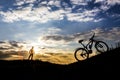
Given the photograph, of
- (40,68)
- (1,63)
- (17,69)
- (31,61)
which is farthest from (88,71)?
(1,63)

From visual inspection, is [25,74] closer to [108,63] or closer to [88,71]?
[88,71]

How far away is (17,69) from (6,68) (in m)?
1.26

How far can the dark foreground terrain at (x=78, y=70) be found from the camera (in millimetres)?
12367

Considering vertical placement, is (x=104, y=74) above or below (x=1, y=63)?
below

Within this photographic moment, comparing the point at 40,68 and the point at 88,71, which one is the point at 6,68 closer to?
the point at 40,68

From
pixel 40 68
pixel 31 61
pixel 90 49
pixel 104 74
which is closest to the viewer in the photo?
pixel 104 74

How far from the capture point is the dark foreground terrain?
40.6 ft

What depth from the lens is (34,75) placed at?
20.5 meters

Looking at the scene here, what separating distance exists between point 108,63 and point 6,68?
13.3 m

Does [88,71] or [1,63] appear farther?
[1,63]

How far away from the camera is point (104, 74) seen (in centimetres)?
1222

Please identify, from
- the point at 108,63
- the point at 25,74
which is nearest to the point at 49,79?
the point at 25,74

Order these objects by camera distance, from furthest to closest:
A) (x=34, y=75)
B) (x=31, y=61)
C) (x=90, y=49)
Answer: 1. (x=31, y=61)
2. (x=34, y=75)
3. (x=90, y=49)

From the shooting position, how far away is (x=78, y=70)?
1516 cm
